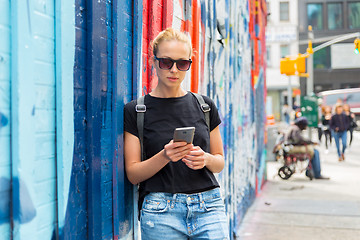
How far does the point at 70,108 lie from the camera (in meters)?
1.94

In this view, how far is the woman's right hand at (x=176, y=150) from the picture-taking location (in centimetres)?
212

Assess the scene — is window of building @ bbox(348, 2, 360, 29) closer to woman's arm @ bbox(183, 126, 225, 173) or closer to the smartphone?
woman's arm @ bbox(183, 126, 225, 173)

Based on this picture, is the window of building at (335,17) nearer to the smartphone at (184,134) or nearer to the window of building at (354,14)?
the window of building at (354,14)

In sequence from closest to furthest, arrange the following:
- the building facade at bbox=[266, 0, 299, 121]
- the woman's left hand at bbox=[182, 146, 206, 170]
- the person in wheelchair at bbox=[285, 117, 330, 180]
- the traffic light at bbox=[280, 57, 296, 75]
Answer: the woman's left hand at bbox=[182, 146, 206, 170] → the person in wheelchair at bbox=[285, 117, 330, 180] → the traffic light at bbox=[280, 57, 296, 75] → the building facade at bbox=[266, 0, 299, 121]

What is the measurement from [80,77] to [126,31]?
1.84 feet

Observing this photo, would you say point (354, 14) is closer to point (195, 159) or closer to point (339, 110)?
point (339, 110)

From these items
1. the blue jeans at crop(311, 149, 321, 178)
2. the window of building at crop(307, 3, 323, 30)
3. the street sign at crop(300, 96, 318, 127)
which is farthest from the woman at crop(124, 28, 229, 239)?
the window of building at crop(307, 3, 323, 30)

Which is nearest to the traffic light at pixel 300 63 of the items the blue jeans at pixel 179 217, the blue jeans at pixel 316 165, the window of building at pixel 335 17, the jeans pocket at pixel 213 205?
the blue jeans at pixel 316 165

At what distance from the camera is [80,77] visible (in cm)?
203

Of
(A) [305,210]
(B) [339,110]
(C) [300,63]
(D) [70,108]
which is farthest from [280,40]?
(D) [70,108]

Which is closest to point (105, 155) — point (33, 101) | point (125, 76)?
point (125, 76)

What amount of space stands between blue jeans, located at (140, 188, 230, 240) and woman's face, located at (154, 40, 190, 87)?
56 cm

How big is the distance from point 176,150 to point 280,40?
40097mm

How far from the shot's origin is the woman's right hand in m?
2.12
